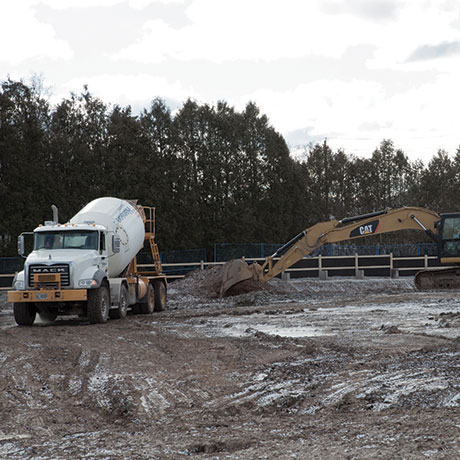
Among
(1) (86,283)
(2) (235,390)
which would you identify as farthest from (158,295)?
(2) (235,390)

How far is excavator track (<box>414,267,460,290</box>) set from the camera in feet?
87.7

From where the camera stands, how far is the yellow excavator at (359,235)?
25.5 m

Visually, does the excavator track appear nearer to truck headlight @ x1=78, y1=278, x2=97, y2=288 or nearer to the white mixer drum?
the white mixer drum

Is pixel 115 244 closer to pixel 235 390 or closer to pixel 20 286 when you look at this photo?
pixel 20 286

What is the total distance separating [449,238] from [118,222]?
12844 mm

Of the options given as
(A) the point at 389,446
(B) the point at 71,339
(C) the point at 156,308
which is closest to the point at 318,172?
(C) the point at 156,308

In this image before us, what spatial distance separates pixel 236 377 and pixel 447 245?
719 inches

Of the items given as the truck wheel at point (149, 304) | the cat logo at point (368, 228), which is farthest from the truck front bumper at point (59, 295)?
the cat logo at point (368, 228)

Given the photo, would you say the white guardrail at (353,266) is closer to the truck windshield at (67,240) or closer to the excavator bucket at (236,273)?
the excavator bucket at (236,273)

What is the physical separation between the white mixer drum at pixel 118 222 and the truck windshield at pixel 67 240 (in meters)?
0.67

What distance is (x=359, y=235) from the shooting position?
84.7 ft

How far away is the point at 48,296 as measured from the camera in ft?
57.6

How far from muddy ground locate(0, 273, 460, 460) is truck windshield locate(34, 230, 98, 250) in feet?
7.85

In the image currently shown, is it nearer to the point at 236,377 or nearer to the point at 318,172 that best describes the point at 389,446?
the point at 236,377
